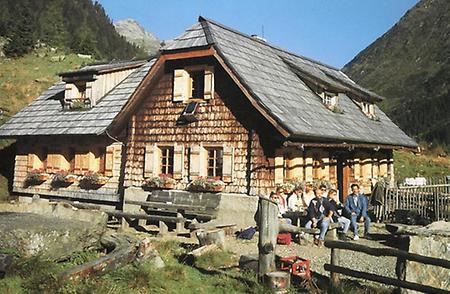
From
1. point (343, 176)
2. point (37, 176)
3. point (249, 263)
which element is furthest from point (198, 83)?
point (249, 263)

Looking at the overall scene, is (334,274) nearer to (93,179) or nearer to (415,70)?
(93,179)

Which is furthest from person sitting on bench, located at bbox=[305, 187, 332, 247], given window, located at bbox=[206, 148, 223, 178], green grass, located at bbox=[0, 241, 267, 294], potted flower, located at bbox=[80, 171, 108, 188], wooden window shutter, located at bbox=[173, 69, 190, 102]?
potted flower, located at bbox=[80, 171, 108, 188]

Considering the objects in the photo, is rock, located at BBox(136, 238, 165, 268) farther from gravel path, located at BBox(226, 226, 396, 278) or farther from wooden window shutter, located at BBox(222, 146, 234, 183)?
wooden window shutter, located at BBox(222, 146, 234, 183)

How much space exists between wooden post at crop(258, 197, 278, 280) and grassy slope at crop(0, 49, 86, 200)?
67.0 ft

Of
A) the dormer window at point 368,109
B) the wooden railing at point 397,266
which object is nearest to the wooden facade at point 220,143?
the dormer window at point 368,109

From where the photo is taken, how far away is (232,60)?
15.7 m

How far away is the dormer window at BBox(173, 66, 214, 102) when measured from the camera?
54.4ft

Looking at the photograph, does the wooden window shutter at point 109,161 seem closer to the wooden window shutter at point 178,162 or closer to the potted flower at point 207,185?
the wooden window shutter at point 178,162

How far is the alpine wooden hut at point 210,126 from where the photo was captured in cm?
1489

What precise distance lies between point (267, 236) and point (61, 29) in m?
55.3

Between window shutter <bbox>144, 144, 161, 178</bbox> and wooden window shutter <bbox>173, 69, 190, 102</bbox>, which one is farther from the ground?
wooden window shutter <bbox>173, 69, 190, 102</bbox>

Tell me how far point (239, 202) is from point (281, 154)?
6.61ft

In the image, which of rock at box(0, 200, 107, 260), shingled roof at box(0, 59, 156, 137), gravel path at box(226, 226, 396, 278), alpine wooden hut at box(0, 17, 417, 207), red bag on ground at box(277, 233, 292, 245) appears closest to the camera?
rock at box(0, 200, 107, 260)

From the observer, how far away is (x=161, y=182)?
16.5 metres
